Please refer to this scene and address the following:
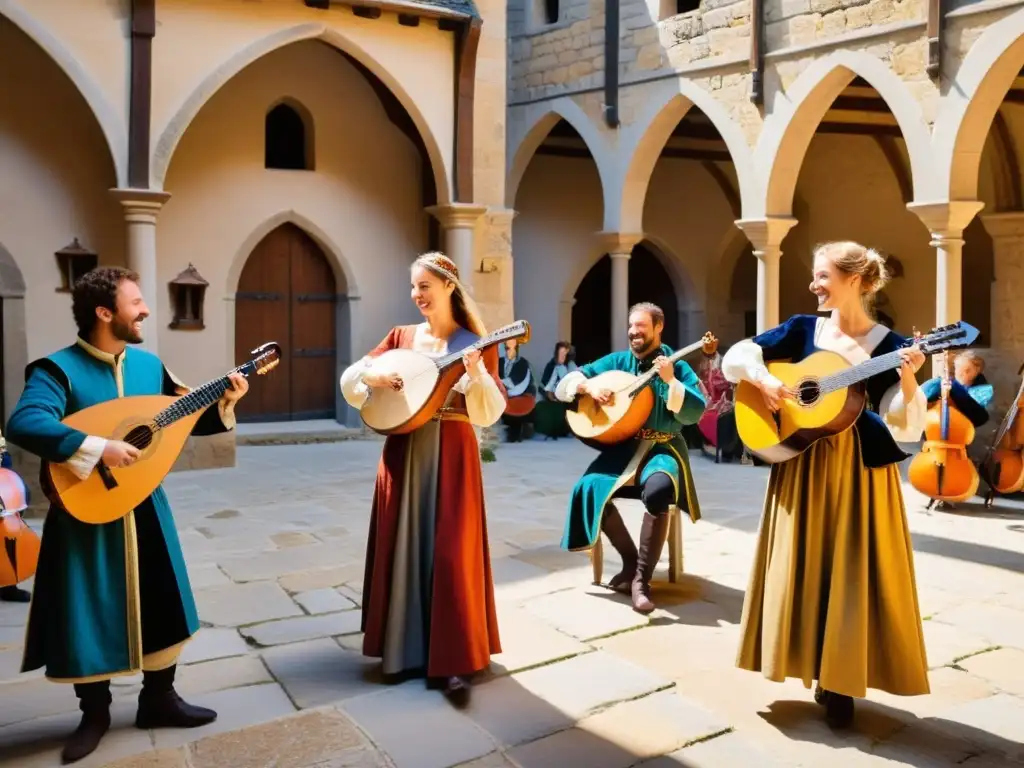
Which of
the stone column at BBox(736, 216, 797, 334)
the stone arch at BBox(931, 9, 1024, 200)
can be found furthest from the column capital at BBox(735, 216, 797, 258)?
the stone arch at BBox(931, 9, 1024, 200)

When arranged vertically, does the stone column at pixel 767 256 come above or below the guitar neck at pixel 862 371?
above

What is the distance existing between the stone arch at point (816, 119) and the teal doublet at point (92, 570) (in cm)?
806

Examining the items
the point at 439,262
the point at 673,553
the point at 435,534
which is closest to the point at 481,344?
the point at 439,262

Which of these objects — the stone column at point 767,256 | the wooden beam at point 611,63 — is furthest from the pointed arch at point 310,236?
the stone column at point 767,256

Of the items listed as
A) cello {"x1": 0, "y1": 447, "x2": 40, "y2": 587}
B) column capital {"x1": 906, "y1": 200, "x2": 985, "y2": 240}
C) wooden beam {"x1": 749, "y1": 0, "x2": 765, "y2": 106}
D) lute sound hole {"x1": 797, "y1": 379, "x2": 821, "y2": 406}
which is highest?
wooden beam {"x1": 749, "y1": 0, "x2": 765, "y2": 106}

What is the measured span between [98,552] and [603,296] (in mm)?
16101

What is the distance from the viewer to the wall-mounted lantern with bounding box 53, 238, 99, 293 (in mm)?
9492

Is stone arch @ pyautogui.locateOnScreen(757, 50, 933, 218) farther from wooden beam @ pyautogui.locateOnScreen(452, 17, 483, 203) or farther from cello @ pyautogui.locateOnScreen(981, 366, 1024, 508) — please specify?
wooden beam @ pyautogui.locateOnScreen(452, 17, 483, 203)

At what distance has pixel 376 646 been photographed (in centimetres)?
379

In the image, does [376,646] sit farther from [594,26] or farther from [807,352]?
[594,26]

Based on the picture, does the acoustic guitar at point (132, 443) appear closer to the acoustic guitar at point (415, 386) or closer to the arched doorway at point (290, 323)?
the acoustic guitar at point (415, 386)

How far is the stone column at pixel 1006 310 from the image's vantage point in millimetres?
10000

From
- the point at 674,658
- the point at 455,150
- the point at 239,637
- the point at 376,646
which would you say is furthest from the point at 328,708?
the point at 455,150

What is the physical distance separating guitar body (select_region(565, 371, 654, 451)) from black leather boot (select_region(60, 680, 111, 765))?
8.42ft
